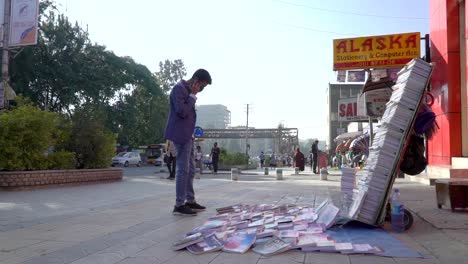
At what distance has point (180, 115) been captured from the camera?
5.83 metres

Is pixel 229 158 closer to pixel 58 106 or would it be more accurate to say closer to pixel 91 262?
pixel 58 106

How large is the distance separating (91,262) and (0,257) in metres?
0.85

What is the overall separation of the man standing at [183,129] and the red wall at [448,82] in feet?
24.5

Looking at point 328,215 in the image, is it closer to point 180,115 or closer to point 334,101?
point 180,115

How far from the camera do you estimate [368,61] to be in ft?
50.1

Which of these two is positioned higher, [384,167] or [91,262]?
[384,167]

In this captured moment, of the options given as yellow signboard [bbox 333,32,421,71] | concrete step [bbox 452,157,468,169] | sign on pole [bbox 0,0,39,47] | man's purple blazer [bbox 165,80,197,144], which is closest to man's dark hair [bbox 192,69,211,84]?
man's purple blazer [bbox 165,80,197,144]

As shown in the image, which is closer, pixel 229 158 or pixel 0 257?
pixel 0 257

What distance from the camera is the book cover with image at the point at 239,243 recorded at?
3.75 metres

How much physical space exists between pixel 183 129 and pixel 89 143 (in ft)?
27.0

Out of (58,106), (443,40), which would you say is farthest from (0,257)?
(58,106)

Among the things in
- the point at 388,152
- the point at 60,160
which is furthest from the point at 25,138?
the point at 388,152

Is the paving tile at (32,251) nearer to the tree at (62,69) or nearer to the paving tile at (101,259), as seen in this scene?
the paving tile at (101,259)

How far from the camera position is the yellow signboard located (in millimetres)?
14508
